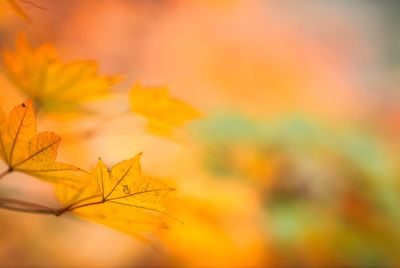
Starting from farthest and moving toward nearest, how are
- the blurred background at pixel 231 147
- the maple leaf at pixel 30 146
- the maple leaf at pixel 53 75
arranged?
the blurred background at pixel 231 147, the maple leaf at pixel 53 75, the maple leaf at pixel 30 146

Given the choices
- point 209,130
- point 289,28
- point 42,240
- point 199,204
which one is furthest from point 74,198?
point 289,28

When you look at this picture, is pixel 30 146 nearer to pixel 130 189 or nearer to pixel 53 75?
pixel 130 189

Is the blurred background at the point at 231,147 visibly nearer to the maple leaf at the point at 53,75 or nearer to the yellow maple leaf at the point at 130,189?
the maple leaf at the point at 53,75

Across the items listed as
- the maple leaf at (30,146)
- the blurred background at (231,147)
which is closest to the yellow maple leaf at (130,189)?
the maple leaf at (30,146)

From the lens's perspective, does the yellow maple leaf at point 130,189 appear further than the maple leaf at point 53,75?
No

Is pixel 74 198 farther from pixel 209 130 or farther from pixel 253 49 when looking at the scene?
pixel 253 49

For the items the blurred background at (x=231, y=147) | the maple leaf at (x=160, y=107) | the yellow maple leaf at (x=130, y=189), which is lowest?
the yellow maple leaf at (x=130, y=189)
